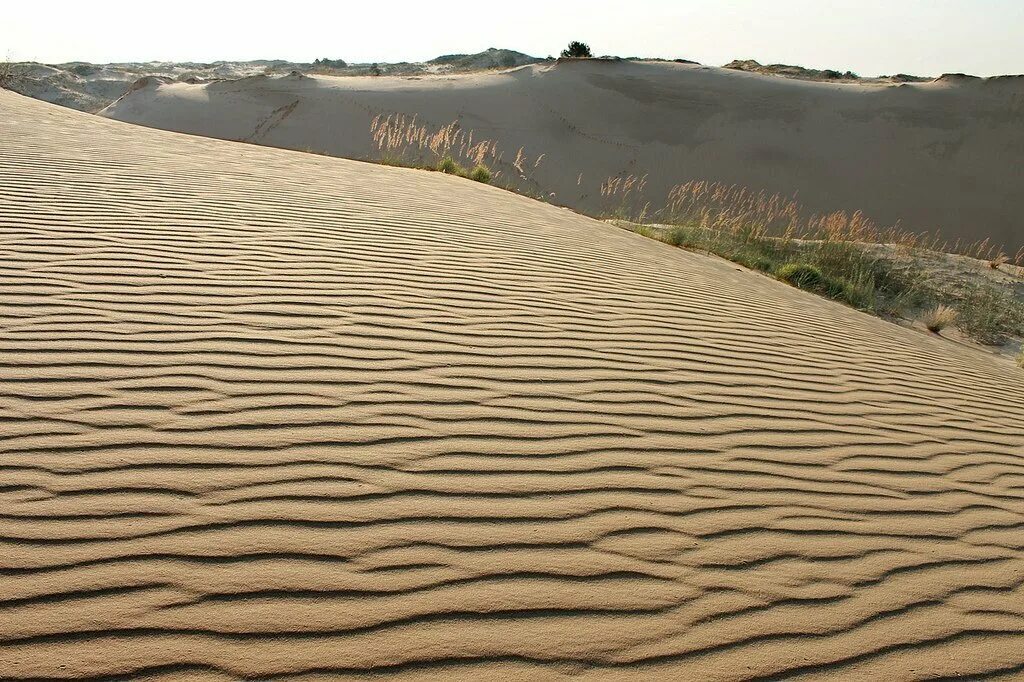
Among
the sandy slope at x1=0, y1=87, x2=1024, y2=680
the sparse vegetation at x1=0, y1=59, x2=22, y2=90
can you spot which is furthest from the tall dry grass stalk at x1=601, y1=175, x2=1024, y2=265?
the sparse vegetation at x1=0, y1=59, x2=22, y2=90

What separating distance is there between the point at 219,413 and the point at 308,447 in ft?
1.39

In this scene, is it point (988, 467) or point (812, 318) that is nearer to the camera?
point (988, 467)

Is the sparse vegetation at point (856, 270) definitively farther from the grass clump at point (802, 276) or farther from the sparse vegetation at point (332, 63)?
the sparse vegetation at point (332, 63)

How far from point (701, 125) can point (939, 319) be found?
655 inches

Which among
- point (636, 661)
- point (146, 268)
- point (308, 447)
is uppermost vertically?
point (146, 268)

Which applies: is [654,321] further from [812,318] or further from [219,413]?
[219,413]

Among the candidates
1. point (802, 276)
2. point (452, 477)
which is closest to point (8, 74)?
point (802, 276)

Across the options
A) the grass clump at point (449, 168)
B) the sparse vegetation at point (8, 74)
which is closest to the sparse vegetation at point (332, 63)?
the sparse vegetation at point (8, 74)

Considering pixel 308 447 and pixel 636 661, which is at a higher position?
pixel 308 447

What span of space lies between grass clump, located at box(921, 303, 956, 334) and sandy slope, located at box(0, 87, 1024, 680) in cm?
418

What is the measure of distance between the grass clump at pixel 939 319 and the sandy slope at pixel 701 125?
12.6 meters

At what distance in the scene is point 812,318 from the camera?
280 inches

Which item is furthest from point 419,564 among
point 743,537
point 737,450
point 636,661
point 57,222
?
point 57,222

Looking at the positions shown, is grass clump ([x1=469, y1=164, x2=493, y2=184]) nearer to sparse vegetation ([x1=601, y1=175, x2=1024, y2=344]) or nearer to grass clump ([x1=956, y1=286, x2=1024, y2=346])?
sparse vegetation ([x1=601, y1=175, x2=1024, y2=344])
